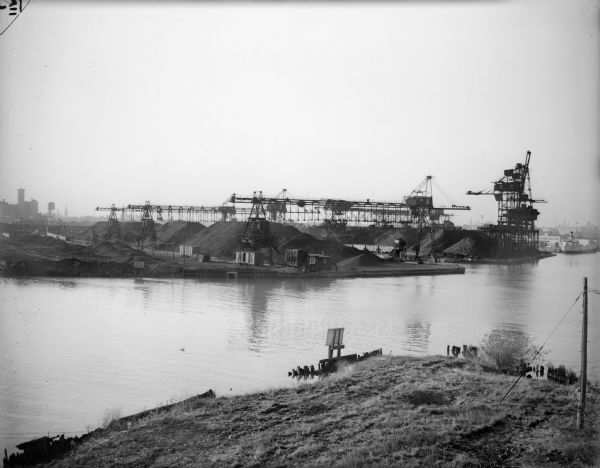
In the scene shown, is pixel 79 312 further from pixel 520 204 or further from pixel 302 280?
pixel 520 204

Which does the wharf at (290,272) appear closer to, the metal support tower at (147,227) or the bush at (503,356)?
the bush at (503,356)

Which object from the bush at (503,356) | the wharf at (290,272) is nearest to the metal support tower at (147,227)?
the wharf at (290,272)

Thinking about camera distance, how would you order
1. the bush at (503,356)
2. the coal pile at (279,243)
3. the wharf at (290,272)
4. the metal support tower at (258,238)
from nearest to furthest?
the bush at (503,356) → the wharf at (290,272) → the metal support tower at (258,238) → the coal pile at (279,243)

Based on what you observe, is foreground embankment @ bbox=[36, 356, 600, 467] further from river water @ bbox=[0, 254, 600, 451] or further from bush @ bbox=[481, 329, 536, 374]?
river water @ bbox=[0, 254, 600, 451]

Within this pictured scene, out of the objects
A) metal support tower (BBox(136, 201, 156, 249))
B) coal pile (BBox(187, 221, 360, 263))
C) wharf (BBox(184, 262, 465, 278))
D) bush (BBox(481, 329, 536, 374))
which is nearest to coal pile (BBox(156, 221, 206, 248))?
metal support tower (BBox(136, 201, 156, 249))

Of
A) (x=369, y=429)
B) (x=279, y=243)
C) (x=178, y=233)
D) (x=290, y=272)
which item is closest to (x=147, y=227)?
(x=178, y=233)

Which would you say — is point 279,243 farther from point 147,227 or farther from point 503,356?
point 503,356
